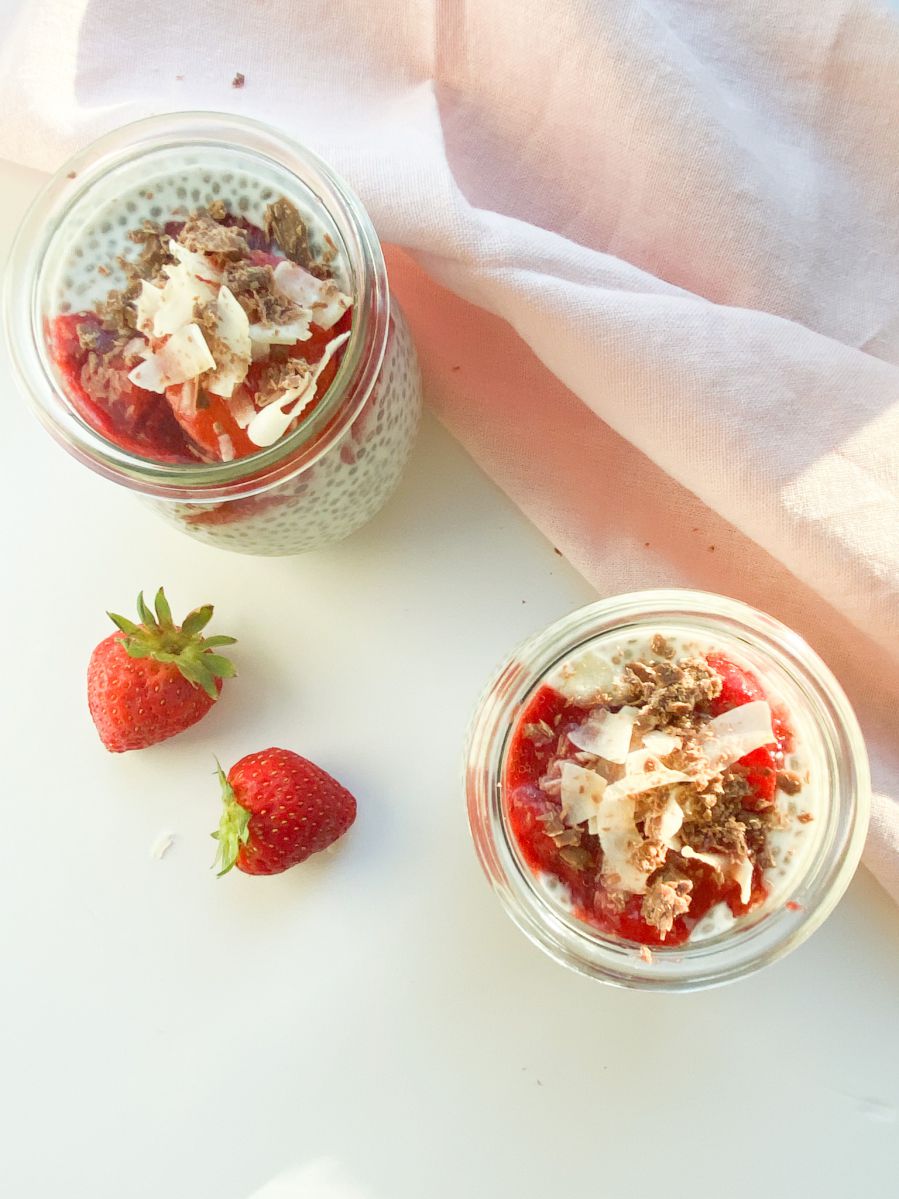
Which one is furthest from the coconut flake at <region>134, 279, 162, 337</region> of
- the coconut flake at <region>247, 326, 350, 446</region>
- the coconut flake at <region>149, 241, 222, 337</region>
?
the coconut flake at <region>247, 326, 350, 446</region>

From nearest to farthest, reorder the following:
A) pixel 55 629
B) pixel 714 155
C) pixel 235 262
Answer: pixel 235 262 → pixel 714 155 → pixel 55 629

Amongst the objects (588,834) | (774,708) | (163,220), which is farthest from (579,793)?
(163,220)

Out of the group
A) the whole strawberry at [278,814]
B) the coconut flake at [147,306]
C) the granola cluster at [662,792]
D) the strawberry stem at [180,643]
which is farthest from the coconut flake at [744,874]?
the coconut flake at [147,306]

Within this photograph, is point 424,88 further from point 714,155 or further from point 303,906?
point 303,906

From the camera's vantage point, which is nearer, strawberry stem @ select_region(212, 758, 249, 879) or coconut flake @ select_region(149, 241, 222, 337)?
coconut flake @ select_region(149, 241, 222, 337)

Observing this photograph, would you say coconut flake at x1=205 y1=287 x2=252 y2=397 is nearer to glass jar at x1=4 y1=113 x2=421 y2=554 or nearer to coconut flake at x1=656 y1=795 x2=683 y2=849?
glass jar at x1=4 y1=113 x2=421 y2=554

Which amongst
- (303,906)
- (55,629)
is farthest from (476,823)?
(55,629)

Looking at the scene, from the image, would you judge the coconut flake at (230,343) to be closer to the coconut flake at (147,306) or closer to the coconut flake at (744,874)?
the coconut flake at (147,306)

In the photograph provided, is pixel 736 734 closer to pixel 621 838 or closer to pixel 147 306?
pixel 621 838
